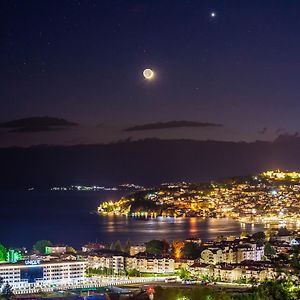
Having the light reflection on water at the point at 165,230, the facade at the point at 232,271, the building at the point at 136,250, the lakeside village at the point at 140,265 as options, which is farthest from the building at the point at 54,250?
the light reflection on water at the point at 165,230

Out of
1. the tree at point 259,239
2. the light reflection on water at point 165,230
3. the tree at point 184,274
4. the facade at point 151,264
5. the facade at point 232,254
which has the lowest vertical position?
the tree at point 184,274

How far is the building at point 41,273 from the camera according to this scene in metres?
12.5

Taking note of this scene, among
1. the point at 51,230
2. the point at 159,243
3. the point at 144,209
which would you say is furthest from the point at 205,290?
the point at 144,209

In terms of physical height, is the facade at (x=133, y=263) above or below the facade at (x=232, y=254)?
below

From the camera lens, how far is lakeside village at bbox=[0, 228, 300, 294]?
497 inches

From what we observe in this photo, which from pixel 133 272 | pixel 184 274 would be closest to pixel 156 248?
pixel 133 272

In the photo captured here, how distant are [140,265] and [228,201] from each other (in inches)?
962

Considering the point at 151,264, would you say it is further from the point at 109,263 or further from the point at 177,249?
the point at 177,249

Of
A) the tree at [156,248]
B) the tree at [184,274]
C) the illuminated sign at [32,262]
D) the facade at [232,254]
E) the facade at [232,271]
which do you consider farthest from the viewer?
the tree at [156,248]

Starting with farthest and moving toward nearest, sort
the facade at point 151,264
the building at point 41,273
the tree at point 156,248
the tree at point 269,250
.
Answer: the tree at point 156,248 → the tree at point 269,250 → the facade at point 151,264 → the building at point 41,273

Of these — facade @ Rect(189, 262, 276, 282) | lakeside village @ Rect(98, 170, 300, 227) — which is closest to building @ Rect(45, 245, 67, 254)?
facade @ Rect(189, 262, 276, 282)

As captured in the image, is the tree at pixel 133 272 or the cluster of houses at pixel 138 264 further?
the tree at pixel 133 272

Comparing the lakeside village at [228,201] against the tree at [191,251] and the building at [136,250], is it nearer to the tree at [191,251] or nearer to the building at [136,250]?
the building at [136,250]

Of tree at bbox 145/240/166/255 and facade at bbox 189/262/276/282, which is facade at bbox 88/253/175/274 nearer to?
facade at bbox 189/262/276/282
